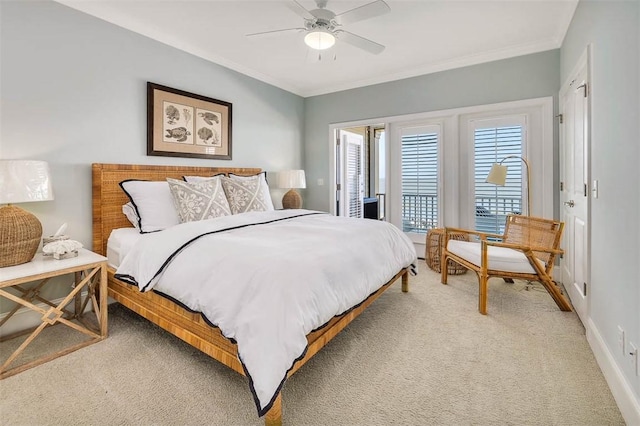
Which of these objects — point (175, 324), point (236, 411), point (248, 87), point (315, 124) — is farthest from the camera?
point (315, 124)

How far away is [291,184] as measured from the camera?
441 centimetres

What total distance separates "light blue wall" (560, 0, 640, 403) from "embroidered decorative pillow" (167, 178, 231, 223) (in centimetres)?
269

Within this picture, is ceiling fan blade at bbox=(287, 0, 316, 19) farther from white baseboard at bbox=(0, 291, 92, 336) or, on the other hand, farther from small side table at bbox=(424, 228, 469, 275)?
white baseboard at bbox=(0, 291, 92, 336)

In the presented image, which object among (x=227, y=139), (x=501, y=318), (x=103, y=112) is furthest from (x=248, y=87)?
(x=501, y=318)

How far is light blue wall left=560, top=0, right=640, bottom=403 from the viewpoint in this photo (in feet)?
4.71

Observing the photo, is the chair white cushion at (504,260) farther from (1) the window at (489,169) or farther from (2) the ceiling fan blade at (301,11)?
(2) the ceiling fan blade at (301,11)

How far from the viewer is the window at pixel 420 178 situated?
4227mm

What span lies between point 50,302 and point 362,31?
3539 millimetres

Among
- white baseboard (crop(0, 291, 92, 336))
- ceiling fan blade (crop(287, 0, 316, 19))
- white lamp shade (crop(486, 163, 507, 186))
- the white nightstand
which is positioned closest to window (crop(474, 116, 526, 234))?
white lamp shade (crop(486, 163, 507, 186))

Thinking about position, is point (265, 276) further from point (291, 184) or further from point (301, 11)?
point (291, 184)

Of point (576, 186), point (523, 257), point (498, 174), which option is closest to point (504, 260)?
point (523, 257)

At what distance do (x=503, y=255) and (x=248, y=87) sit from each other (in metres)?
3.51

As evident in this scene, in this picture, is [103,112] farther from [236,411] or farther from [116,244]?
[236,411]

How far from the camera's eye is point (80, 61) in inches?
103
